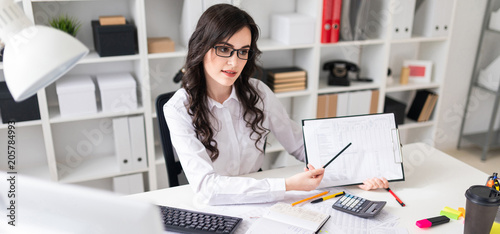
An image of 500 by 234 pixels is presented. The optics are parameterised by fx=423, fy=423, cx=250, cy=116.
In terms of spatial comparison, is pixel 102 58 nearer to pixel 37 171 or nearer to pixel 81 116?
pixel 81 116

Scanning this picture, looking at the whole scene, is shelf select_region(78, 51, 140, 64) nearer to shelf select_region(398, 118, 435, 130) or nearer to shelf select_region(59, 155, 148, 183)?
shelf select_region(59, 155, 148, 183)

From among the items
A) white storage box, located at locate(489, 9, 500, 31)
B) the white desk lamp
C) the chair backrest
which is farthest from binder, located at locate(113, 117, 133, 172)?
white storage box, located at locate(489, 9, 500, 31)

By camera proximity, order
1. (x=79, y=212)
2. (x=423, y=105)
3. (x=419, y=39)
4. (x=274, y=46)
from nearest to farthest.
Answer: (x=79, y=212) < (x=274, y=46) < (x=419, y=39) < (x=423, y=105)

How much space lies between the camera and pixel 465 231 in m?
1.24

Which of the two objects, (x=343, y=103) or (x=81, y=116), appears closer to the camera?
(x=81, y=116)

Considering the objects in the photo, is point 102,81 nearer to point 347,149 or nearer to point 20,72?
point 347,149

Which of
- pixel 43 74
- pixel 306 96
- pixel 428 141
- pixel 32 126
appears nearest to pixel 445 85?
pixel 428 141

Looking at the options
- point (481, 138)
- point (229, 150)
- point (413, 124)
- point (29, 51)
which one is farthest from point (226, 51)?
point (481, 138)

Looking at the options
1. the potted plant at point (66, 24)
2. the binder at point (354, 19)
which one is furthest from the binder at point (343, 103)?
the potted plant at point (66, 24)

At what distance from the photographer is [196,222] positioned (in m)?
1.29

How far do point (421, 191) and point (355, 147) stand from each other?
0.93ft

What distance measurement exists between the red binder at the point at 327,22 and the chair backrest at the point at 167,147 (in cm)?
135

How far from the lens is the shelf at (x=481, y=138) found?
3.62m

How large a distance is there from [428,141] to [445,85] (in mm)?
525
